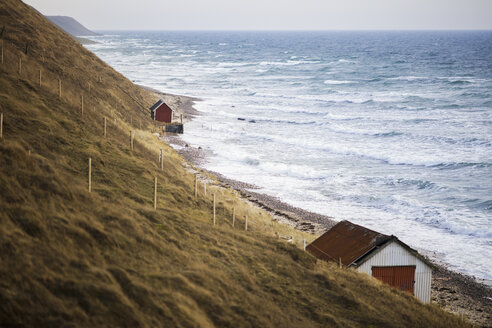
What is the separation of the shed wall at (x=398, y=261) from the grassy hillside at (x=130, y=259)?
1.55 metres

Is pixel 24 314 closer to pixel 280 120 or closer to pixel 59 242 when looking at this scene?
pixel 59 242

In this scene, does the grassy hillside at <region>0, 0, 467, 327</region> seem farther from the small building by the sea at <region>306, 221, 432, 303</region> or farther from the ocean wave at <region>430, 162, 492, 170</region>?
the ocean wave at <region>430, 162, 492, 170</region>

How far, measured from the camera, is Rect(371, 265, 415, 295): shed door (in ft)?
69.2

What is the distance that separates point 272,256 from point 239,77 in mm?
112580

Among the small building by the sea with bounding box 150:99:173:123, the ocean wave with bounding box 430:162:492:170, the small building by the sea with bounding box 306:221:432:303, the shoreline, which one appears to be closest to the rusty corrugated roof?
the small building by the sea with bounding box 306:221:432:303

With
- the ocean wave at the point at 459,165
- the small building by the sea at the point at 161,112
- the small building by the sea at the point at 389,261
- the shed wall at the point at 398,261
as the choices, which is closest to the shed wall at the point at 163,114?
the small building by the sea at the point at 161,112

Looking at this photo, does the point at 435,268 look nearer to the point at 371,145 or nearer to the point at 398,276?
the point at 398,276

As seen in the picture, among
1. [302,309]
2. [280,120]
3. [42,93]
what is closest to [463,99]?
[280,120]

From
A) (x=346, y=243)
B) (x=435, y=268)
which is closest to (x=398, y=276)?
(x=435, y=268)

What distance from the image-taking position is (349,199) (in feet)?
130

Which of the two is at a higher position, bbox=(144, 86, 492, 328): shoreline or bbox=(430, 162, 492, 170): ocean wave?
bbox=(430, 162, 492, 170): ocean wave

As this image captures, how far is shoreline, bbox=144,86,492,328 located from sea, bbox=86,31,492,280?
4.40ft

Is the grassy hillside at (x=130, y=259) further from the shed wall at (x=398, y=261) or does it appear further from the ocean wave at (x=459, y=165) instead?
the ocean wave at (x=459, y=165)

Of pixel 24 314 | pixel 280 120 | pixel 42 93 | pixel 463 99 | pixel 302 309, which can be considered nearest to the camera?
pixel 24 314
